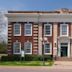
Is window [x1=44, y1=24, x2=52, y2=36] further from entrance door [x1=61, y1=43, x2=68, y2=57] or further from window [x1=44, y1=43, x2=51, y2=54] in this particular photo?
entrance door [x1=61, y1=43, x2=68, y2=57]

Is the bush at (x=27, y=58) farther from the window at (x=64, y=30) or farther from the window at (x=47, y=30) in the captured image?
the window at (x=64, y=30)

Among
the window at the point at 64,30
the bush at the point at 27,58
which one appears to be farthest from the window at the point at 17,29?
the window at the point at 64,30

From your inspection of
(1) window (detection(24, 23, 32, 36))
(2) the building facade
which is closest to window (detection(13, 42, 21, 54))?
(2) the building facade

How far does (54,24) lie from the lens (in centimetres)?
6181

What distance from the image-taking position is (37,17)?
202ft

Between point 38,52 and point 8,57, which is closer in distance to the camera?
point 8,57

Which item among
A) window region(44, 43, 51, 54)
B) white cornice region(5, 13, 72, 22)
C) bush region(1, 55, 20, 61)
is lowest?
bush region(1, 55, 20, 61)

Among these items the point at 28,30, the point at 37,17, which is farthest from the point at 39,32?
the point at 37,17

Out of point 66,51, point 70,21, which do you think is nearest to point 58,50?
point 66,51

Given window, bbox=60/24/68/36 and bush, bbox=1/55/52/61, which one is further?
window, bbox=60/24/68/36

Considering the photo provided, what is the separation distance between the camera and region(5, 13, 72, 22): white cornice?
6138cm

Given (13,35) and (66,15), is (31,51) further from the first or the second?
(66,15)

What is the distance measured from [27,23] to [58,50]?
7.47 meters

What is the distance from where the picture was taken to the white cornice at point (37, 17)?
61.4m
